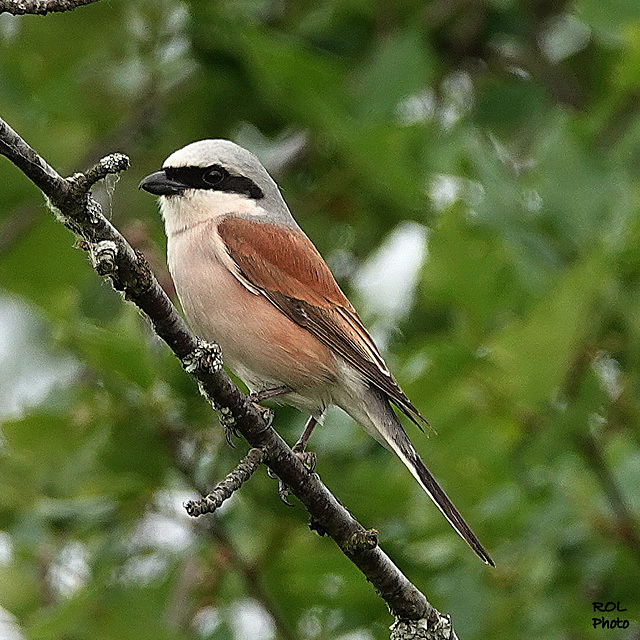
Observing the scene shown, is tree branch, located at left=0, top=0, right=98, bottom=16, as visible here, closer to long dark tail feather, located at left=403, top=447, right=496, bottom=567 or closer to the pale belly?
the pale belly

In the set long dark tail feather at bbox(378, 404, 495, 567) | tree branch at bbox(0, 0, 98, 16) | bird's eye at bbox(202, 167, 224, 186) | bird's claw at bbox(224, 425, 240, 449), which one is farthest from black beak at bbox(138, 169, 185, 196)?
tree branch at bbox(0, 0, 98, 16)

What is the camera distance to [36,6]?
6.00 feet

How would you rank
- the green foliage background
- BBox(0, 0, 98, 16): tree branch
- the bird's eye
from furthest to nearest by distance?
1. the bird's eye
2. the green foliage background
3. BBox(0, 0, 98, 16): tree branch

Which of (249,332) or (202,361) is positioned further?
(249,332)

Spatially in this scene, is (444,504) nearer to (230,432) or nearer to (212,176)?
(230,432)

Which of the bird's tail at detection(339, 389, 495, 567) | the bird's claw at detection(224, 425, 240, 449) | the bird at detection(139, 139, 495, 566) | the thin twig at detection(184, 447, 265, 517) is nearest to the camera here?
the thin twig at detection(184, 447, 265, 517)

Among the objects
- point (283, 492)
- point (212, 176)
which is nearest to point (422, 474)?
point (283, 492)

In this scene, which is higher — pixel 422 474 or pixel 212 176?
pixel 212 176

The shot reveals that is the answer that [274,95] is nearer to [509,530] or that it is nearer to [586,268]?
[586,268]

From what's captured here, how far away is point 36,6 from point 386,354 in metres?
2.32

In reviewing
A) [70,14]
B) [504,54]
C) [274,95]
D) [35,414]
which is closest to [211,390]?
[35,414]

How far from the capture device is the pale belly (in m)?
3.05

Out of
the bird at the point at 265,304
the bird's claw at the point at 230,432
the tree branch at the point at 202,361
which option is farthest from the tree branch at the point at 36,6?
the bird at the point at 265,304

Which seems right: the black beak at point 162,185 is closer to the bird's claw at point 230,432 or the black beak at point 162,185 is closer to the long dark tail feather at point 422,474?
the bird's claw at point 230,432
